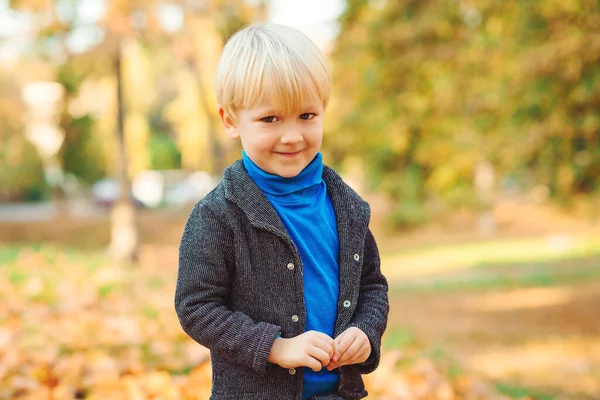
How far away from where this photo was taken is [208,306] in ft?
5.82

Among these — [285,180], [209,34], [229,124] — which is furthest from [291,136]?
[209,34]

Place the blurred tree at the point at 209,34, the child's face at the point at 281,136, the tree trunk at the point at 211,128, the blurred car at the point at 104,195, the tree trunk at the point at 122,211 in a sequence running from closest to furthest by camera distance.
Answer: the child's face at the point at 281,136 < the blurred tree at the point at 209,34 < the tree trunk at the point at 122,211 < the tree trunk at the point at 211,128 < the blurred car at the point at 104,195

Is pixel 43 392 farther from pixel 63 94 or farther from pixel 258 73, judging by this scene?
pixel 63 94

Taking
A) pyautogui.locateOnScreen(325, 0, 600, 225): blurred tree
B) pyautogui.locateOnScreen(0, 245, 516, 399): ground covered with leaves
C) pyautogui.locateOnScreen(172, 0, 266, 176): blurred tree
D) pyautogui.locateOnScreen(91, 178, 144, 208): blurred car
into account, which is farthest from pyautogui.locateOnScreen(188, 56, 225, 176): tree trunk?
pyautogui.locateOnScreen(0, 245, 516, 399): ground covered with leaves

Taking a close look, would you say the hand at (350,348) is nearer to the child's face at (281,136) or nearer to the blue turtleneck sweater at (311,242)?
the blue turtleneck sweater at (311,242)

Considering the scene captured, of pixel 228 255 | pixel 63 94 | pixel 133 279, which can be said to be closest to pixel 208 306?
pixel 228 255

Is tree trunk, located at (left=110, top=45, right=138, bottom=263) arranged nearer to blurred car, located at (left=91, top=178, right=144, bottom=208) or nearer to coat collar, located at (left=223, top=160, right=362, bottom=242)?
coat collar, located at (left=223, top=160, right=362, bottom=242)

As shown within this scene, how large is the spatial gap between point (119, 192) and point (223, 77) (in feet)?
45.5

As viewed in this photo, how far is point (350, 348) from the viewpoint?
1.81 m

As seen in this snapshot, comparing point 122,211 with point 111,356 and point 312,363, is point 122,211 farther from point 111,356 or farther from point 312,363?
point 312,363

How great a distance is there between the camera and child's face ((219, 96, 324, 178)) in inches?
72.2

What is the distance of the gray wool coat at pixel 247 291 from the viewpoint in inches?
69.6

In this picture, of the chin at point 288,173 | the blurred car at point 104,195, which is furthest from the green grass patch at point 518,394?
the blurred car at point 104,195

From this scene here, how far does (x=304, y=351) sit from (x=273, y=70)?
29.7 inches
